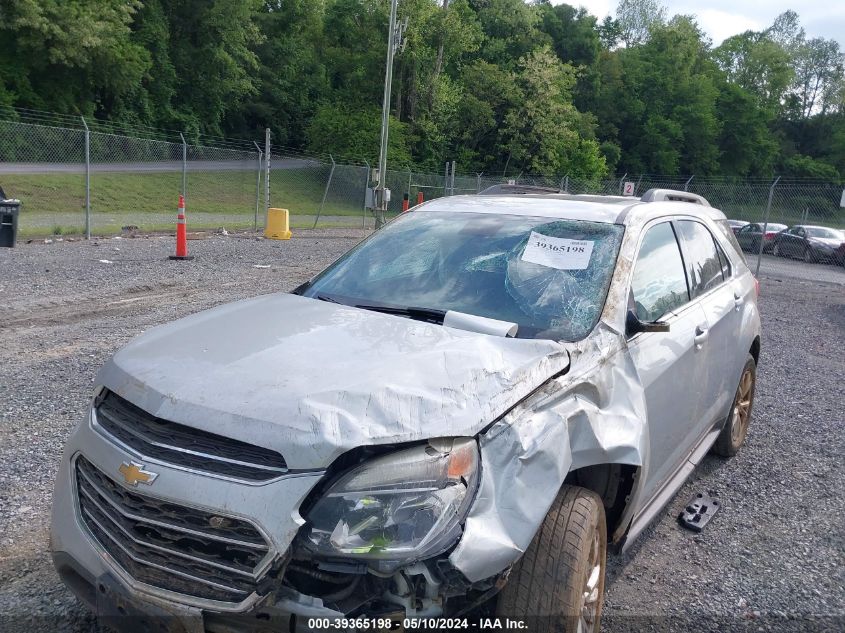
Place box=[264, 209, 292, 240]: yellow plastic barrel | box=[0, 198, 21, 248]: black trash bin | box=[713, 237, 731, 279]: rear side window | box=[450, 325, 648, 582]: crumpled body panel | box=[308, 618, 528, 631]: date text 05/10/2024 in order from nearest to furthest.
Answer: box=[308, 618, 528, 631]: date text 05/10/2024, box=[450, 325, 648, 582]: crumpled body panel, box=[713, 237, 731, 279]: rear side window, box=[0, 198, 21, 248]: black trash bin, box=[264, 209, 292, 240]: yellow plastic barrel

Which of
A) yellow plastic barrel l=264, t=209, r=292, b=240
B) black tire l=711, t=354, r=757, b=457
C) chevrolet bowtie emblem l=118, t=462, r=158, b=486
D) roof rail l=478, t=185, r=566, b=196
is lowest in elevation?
yellow plastic barrel l=264, t=209, r=292, b=240

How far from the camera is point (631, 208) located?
3.79 m

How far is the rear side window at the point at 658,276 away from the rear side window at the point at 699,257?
0.40 feet

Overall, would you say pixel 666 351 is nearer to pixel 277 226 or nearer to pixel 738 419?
pixel 738 419

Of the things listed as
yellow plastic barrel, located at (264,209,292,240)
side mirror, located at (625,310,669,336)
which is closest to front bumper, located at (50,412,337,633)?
side mirror, located at (625,310,669,336)

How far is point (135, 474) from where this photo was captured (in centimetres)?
218

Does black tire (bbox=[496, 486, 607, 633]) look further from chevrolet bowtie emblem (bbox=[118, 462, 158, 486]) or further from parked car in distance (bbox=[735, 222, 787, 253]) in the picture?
parked car in distance (bbox=[735, 222, 787, 253])

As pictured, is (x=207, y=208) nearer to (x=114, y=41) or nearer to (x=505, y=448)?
(x=114, y=41)

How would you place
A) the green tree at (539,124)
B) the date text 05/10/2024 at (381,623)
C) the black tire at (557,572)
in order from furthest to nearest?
1. the green tree at (539,124)
2. the black tire at (557,572)
3. the date text 05/10/2024 at (381,623)

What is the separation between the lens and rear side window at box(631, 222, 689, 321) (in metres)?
3.46

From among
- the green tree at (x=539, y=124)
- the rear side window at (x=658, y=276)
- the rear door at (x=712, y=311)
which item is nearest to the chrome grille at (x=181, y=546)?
the rear side window at (x=658, y=276)

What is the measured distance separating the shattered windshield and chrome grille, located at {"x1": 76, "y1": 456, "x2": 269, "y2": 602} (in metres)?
1.50

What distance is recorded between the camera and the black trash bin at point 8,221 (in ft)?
41.8

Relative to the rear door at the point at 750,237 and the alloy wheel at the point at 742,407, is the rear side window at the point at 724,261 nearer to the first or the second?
the alloy wheel at the point at 742,407
